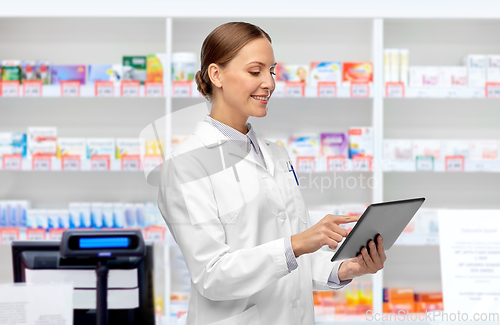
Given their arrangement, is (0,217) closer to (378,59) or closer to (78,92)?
(78,92)

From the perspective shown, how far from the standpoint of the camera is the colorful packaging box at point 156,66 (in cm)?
291

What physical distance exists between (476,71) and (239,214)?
8.05 feet

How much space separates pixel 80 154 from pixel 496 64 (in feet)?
9.01

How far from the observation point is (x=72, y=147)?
290cm

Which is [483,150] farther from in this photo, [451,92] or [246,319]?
[246,319]

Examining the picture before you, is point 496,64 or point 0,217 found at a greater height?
point 496,64

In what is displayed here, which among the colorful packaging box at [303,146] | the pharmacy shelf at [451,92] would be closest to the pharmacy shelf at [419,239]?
the colorful packaging box at [303,146]

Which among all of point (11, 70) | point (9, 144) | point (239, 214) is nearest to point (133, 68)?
point (11, 70)

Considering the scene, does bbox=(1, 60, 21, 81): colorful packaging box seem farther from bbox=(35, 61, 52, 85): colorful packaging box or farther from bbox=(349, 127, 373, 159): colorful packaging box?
bbox=(349, 127, 373, 159): colorful packaging box

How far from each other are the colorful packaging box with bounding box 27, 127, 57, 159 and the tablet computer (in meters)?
2.42

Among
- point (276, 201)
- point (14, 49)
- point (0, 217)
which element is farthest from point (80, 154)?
point (276, 201)

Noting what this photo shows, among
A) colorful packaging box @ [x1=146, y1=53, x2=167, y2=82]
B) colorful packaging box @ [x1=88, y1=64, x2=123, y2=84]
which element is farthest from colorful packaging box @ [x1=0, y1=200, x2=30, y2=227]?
colorful packaging box @ [x1=146, y1=53, x2=167, y2=82]

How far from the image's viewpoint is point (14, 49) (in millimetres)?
3307

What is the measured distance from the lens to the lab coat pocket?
106 centimetres
